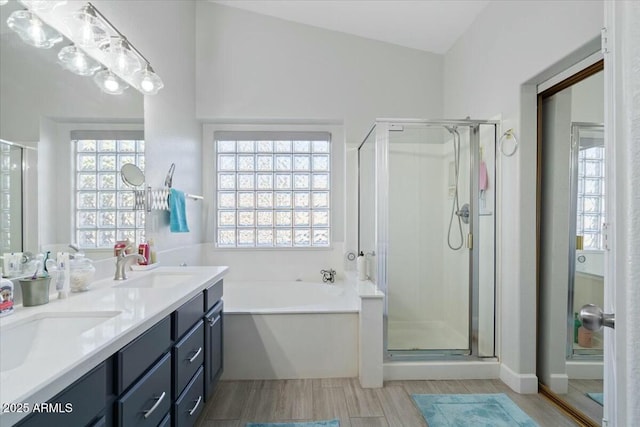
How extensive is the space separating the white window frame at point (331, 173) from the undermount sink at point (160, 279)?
1.47 meters

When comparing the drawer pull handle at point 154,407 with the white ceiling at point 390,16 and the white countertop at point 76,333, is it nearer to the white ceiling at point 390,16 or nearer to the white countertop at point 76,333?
the white countertop at point 76,333

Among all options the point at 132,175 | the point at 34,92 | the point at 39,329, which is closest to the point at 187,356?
the point at 39,329

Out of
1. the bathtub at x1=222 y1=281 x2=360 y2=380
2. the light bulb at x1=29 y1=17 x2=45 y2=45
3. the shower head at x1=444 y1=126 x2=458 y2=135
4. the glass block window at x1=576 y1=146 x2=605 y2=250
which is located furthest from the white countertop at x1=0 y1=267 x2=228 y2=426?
the glass block window at x1=576 y1=146 x2=605 y2=250

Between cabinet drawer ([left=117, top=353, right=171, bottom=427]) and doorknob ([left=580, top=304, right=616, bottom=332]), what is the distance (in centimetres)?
127

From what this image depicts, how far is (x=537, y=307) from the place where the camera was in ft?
7.45

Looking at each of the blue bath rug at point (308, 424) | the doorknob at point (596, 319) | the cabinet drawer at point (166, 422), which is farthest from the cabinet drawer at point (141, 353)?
the doorknob at point (596, 319)

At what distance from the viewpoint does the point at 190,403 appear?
160 centimetres

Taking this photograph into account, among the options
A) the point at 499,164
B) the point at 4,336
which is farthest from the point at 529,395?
the point at 4,336

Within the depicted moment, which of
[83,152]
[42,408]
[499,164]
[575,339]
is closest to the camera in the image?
[42,408]

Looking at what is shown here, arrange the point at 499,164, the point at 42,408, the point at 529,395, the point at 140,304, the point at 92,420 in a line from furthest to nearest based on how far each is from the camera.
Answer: the point at 499,164
the point at 529,395
the point at 140,304
the point at 92,420
the point at 42,408

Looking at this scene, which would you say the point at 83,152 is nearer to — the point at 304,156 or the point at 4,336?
the point at 4,336

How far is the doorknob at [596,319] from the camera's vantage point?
68cm

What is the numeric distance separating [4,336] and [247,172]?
8.99 ft

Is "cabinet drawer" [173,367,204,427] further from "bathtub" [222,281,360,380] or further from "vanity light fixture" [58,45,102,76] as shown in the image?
"vanity light fixture" [58,45,102,76]
